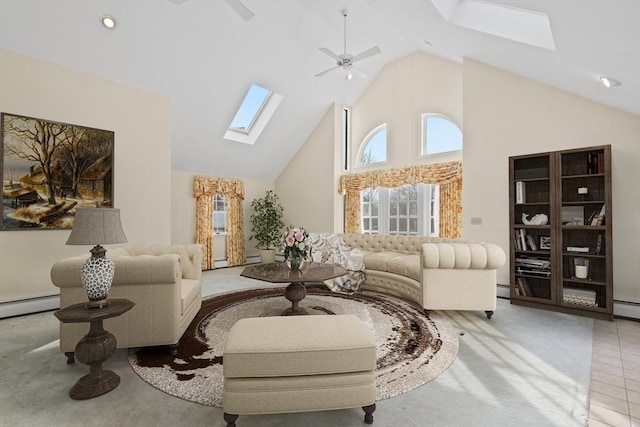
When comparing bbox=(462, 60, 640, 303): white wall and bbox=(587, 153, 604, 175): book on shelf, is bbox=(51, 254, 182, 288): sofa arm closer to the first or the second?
Answer: bbox=(462, 60, 640, 303): white wall

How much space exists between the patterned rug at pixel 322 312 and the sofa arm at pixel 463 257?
0.68 meters

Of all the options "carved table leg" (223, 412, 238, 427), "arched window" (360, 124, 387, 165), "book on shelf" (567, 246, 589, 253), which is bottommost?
"carved table leg" (223, 412, 238, 427)

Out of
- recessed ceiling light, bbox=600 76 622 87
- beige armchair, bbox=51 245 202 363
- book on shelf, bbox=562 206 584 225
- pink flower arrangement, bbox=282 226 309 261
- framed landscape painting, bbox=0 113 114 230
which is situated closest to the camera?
beige armchair, bbox=51 245 202 363

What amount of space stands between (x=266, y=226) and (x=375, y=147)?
10.9 feet

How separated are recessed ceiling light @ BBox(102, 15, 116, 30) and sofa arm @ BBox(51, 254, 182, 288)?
3.24 metres

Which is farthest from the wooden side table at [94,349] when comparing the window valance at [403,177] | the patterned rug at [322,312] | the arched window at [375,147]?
the arched window at [375,147]

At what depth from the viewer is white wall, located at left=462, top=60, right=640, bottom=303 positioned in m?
3.80

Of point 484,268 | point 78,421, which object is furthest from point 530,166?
point 78,421

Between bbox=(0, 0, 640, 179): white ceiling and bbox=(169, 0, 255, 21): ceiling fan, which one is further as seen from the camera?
bbox=(169, 0, 255, 21): ceiling fan

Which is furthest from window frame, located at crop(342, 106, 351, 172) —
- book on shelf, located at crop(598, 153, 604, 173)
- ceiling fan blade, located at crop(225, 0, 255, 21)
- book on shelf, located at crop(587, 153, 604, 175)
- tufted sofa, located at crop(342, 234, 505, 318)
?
book on shelf, located at crop(598, 153, 604, 173)

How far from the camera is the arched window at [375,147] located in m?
7.03

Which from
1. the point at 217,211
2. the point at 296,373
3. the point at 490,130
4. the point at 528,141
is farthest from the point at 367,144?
the point at 296,373

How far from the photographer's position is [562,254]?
3986mm

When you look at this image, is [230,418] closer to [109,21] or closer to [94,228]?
[94,228]
